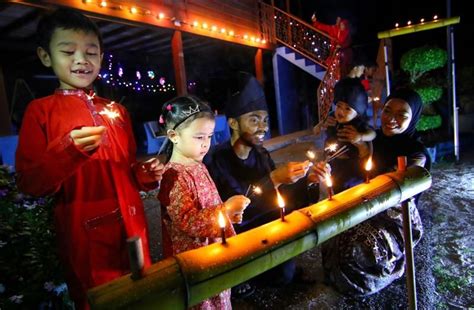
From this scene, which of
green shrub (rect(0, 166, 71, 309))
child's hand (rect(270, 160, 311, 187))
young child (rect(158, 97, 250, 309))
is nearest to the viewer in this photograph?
young child (rect(158, 97, 250, 309))

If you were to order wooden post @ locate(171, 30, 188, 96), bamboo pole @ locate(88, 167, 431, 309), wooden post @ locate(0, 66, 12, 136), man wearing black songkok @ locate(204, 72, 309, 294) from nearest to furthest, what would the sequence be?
bamboo pole @ locate(88, 167, 431, 309)
man wearing black songkok @ locate(204, 72, 309, 294)
wooden post @ locate(0, 66, 12, 136)
wooden post @ locate(171, 30, 188, 96)

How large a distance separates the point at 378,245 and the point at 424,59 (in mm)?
8130

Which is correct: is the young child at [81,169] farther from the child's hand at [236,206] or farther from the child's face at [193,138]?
the child's hand at [236,206]

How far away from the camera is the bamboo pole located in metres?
1.11

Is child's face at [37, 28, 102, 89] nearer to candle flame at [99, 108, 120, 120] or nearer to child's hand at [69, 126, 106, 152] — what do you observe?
candle flame at [99, 108, 120, 120]

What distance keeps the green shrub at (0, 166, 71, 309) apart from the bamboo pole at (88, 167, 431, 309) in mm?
1594

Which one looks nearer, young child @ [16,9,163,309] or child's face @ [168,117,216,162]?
young child @ [16,9,163,309]

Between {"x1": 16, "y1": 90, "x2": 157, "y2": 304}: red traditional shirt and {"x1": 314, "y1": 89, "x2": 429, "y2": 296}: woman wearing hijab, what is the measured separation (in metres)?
2.20

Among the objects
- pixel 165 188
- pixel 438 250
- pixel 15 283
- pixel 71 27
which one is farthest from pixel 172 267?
pixel 438 250

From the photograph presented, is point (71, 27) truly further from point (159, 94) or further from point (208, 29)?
point (159, 94)

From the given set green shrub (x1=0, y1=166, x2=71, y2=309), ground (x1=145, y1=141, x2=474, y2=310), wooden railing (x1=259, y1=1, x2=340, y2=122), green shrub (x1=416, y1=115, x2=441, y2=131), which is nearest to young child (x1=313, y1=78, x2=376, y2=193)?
ground (x1=145, y1=141, x2=474, y2=310)

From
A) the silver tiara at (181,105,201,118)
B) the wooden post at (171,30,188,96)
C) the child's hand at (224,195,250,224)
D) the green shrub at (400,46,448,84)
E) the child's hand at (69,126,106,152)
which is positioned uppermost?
the wooden post at (171,30,188,96)

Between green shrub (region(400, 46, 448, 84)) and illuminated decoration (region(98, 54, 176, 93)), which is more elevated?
illuminated decoration (region(98, 54, 176, 93))

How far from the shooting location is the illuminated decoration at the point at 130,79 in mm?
12796
